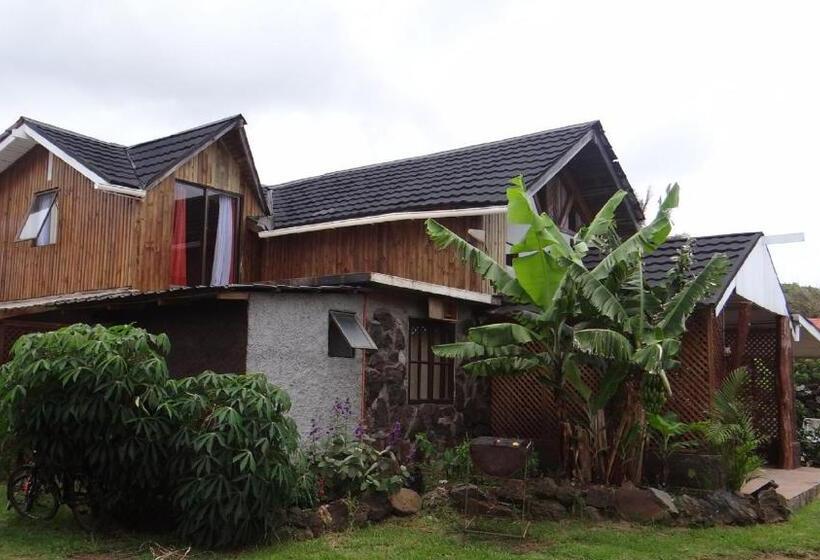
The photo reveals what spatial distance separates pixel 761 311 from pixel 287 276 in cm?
916

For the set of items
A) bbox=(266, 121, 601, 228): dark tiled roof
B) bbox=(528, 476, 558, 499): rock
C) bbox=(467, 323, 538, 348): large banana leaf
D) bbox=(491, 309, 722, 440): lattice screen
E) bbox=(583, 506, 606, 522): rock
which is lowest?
bbox=(583, 506, 606, 522): rock

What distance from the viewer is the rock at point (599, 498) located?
967 cm

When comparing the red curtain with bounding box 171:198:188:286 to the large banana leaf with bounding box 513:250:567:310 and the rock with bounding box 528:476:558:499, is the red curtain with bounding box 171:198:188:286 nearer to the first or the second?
the large banana leaf with bounding box 513:250:567:310

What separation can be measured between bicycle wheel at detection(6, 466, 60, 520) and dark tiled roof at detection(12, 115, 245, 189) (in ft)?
19.4

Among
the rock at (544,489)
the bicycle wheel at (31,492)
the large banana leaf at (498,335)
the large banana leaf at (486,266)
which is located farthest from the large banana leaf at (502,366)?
the bicycle wheel at (31,492)

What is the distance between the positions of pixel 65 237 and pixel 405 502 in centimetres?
862

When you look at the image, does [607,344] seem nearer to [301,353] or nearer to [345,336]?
[345,336]

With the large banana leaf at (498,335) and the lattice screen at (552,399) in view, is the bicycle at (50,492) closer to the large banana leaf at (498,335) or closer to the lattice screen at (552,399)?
the large banana leaf at (498,335)

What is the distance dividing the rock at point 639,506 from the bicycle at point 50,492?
6016mm

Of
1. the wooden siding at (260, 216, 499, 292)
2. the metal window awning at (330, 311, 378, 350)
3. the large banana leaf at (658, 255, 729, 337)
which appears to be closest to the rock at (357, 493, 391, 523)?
the metal window awning at (330, 311, 378, 350)

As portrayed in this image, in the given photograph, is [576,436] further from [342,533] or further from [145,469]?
[145,469]

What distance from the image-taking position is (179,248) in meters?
14.2

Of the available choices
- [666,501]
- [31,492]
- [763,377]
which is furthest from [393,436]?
[763,377]

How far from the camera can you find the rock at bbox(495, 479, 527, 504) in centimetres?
980
